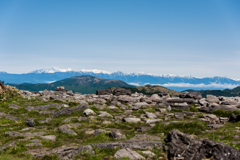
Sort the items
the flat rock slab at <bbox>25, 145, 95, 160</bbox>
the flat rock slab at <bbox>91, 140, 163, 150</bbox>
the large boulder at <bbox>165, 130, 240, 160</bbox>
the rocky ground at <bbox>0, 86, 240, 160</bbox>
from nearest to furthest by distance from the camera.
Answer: the large boulder at <bbox>165, 130, 240, 160</bbox> → the rocky ground at <bbox>0, 86, 240, 160</bbox> → the flat rock slab at <bbox>25, 145, 95, 160</bbox> → the flat rock slab at <bbox>91, 140, 163, 150</bbox>

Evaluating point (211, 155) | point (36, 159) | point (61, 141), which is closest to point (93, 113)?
point (61, 141)

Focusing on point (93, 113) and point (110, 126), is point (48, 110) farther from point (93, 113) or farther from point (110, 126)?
point (110, 126)

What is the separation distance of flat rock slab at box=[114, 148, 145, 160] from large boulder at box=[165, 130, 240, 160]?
1.86 m

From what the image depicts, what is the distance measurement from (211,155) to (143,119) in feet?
44.7

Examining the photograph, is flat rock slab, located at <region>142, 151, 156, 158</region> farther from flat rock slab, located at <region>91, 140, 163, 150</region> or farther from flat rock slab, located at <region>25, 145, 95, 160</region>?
flat rock slab, located at <region>25, 145, 95, 160</region>

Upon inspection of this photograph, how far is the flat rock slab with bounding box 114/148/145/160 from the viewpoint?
33.7 feet

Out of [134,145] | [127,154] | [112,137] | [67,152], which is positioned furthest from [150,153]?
[67,152]

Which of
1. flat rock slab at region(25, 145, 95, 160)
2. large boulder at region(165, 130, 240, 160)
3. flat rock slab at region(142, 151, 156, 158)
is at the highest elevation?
large boulder at region(165, 130, 240, 160)

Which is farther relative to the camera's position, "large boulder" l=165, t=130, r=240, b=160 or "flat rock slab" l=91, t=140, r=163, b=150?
"flat rock slab" l=91, t=140, r=163, b=150

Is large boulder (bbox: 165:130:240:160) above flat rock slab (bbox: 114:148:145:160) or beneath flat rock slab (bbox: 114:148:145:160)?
above

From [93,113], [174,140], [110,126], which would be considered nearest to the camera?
[174,140]

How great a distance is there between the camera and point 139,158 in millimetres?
10195

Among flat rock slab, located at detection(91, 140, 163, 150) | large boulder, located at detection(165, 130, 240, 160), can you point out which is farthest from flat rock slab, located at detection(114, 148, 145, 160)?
large boulder, located at detection(165, 130, 240, 160)

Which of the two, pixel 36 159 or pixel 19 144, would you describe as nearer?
pixel 36 159
